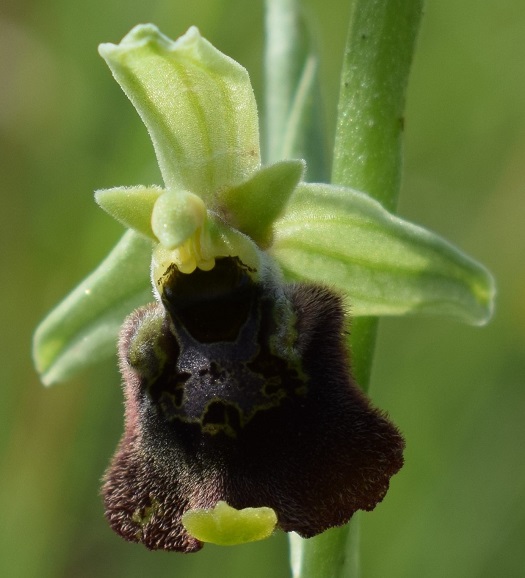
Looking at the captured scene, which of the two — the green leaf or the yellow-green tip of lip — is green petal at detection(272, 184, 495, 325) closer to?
the green leaf

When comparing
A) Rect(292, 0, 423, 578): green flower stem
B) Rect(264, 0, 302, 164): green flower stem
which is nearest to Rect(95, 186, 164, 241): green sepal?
Rect(292, 0, 423, 578): green flower stem

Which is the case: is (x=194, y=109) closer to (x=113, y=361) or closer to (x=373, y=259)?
(x=373, y=259)

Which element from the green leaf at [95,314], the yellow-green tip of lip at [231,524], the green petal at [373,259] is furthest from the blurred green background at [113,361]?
the yellow-green tip of lip at [231,524]

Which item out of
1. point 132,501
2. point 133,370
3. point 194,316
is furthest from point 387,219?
point 132,501

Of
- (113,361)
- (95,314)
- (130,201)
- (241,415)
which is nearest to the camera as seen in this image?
(241,415)

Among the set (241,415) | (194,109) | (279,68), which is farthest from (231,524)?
(279,68)

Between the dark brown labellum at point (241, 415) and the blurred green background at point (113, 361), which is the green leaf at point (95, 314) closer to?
the dark brown labellum at point (241, 415)
